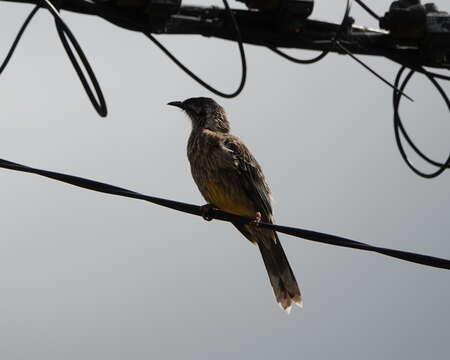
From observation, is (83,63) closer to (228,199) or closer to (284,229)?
(284,229)

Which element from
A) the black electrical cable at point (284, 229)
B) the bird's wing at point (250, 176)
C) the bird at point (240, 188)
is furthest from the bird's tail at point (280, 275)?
the black electrical cable at point (284, 229)

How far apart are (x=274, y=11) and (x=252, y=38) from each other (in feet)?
0.67

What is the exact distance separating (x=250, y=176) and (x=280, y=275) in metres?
0.87

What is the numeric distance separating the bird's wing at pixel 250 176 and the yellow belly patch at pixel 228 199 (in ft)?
0.19

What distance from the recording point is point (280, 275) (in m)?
8.02

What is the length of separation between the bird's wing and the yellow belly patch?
0.06 m

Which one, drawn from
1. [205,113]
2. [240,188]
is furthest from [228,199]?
[205,113]

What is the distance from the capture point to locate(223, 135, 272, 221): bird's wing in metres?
7.69

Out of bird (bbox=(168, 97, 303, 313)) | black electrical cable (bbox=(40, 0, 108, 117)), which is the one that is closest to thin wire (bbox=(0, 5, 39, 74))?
black electrical cable (bbox=(40, 0, 108, 117))

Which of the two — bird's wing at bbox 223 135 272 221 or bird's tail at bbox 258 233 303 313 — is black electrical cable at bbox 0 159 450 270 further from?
bird's tail at bbox 258 233 303 313

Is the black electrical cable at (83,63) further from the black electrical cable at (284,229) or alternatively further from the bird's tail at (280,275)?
the bird's tail at (280,275)

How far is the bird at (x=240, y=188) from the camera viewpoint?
25.1ft

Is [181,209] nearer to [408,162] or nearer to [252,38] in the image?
[252,38]

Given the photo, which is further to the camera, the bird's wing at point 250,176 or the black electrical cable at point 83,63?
the bird's wing at point 250,176
